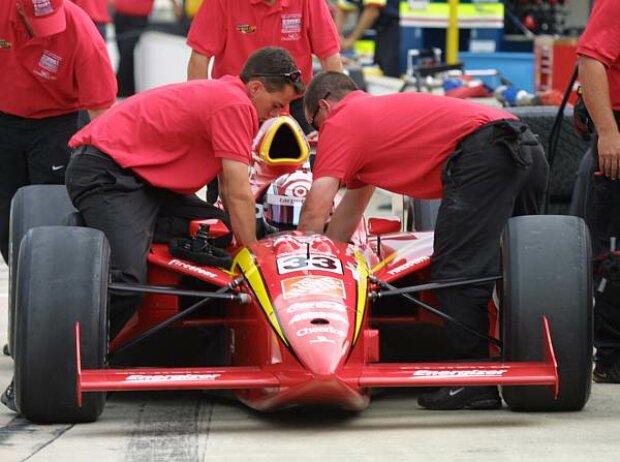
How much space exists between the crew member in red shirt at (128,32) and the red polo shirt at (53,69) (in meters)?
10.7

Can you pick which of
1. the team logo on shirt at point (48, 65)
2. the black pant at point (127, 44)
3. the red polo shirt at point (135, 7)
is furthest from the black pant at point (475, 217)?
the red polo shirt at point (135, 7)

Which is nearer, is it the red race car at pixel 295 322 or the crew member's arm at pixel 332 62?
the red race car at pixel 295 322

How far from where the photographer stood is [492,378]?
640 cm

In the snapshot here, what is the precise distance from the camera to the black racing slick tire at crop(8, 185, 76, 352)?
307 inches

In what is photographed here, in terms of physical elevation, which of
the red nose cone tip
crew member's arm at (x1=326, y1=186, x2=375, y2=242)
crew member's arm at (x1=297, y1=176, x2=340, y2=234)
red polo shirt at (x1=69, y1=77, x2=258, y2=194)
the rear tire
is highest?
red polo shirt at (x1=69, y1=77, x2=258, y2=194)

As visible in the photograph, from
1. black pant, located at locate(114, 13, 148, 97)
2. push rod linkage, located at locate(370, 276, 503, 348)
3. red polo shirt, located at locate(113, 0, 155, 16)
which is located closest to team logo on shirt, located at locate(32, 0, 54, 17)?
push rod linkage, located at locate(370, 276, 503, 348)

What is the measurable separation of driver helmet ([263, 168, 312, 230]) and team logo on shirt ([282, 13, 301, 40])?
6.22 ft

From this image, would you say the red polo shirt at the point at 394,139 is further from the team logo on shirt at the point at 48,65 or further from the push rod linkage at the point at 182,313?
the team logo on shirt at the point at 48,65

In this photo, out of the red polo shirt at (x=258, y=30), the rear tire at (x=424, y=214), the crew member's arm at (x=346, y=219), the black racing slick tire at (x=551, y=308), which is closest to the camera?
the black racing slick tire at (x=551, y=308)

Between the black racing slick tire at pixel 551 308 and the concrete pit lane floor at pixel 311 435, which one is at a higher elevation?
the black racing slick tire at pixel 551 308

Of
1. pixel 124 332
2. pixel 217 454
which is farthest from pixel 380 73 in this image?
pixel 217 454

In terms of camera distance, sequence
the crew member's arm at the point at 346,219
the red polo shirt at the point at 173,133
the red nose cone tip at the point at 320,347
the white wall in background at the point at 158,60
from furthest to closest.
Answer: the white wall in background at the point at 158,60, the crew member's arm at the point at 346,219, the red polo shirt at the point at 173,133, the red nose cone tip at the point at 320,347

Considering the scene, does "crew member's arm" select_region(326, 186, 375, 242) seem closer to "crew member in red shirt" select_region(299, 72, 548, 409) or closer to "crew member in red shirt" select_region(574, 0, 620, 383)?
"crew member in red shirt" select_region(299, 72, 548, 409)

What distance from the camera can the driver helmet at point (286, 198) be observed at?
7848 millimetres
